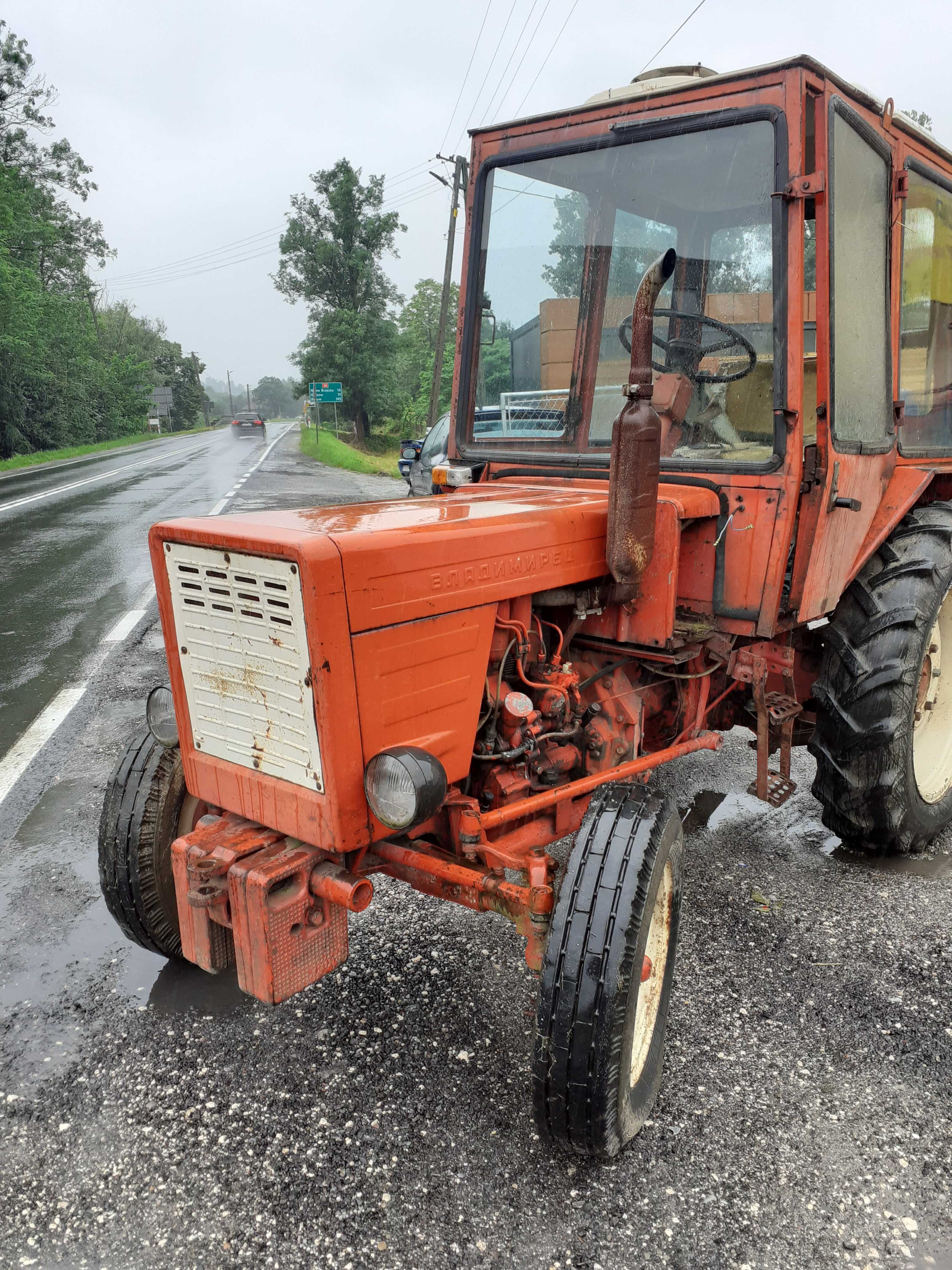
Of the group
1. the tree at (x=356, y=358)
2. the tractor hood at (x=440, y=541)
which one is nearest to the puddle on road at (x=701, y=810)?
the tractor hood at (x=440, y=541)

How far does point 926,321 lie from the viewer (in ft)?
12.7

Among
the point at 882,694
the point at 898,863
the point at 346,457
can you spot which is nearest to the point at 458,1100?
the point at 882,694

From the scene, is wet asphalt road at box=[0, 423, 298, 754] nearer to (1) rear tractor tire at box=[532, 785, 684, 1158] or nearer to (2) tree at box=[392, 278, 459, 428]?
(1) rear tractor tire at box=[532, 785, 684, 1158]

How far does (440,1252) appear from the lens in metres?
1.99

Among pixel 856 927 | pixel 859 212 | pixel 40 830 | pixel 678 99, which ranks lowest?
pixel 856 927

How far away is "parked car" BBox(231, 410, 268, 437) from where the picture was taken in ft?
176

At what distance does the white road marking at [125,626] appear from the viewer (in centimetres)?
684

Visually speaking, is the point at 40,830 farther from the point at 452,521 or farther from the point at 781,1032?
the point at 781,1032

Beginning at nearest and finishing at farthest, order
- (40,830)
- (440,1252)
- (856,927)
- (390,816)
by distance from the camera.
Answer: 1. (440,1252)
2. (390,816)
3. (856,927)
4. (40,830)

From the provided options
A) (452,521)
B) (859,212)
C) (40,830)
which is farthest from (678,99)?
(40,830)

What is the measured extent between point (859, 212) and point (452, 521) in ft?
6.14

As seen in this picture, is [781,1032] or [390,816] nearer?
[390,816]

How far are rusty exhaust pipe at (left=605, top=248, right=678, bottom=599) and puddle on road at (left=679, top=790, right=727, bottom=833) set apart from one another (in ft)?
5.37

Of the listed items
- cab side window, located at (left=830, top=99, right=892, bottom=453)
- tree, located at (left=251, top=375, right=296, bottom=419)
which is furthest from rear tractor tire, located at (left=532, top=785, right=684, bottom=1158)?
tree, located at (left=251, top=375, right=296, bottom=419)
